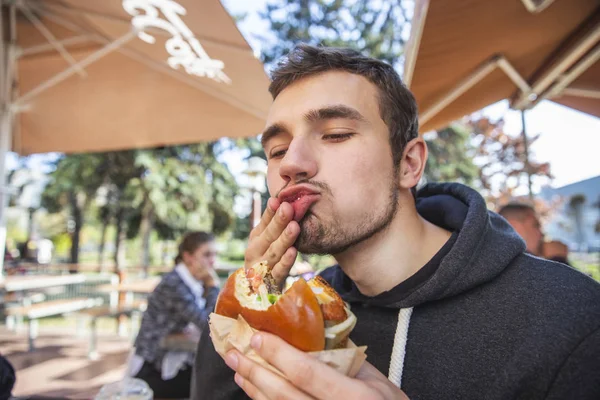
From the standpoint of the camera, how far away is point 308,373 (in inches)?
32.6

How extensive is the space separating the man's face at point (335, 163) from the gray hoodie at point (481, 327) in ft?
0.99

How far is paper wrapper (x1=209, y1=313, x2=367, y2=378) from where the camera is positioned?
2.93 feet

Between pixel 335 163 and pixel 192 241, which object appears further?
pixel 192 241

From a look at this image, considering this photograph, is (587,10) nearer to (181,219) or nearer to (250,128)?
(250,128)

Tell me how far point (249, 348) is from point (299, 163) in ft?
2.05

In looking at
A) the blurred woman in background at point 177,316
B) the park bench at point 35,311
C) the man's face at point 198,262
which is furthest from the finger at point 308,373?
the park bench at point 35,311

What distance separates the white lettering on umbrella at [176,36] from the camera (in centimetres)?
301

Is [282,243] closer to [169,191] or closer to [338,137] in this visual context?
[338,137]

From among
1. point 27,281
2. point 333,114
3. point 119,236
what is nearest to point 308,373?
point 333,114

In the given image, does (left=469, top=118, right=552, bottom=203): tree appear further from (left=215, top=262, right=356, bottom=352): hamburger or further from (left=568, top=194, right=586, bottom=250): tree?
(left=215, top=262, right=356, bottom=352): hamburger

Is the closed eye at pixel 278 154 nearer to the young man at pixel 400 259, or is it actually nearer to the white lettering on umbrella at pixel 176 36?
the young man at pixel 400 259

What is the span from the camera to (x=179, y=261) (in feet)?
15.4

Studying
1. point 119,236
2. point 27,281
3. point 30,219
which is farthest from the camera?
point 30,219

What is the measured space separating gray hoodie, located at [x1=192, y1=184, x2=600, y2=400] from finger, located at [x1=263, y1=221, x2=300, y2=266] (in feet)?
1.50
